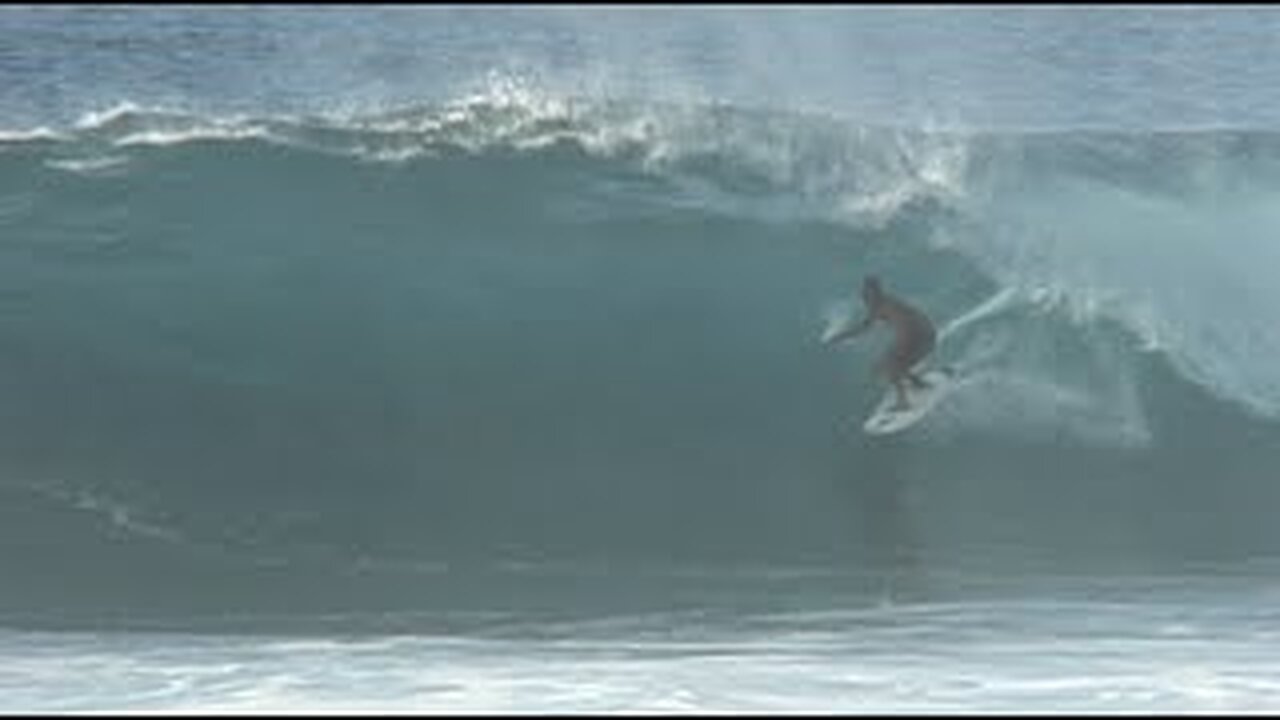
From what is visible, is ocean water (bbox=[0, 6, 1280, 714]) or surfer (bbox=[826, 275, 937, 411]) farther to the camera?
surfer (bbox=[826, 275, 937, 411])

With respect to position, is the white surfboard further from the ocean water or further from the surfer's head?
the surfer's head

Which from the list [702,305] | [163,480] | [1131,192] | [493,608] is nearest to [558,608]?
[493,608]

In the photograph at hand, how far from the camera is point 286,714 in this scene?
10.5 metres

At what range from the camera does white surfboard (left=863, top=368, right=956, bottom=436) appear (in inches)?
656

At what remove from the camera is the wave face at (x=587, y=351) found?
50.2ft

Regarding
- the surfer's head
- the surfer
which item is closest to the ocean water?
the surfer

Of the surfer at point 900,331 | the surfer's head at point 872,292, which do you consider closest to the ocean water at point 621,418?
the surfer at point 900,331

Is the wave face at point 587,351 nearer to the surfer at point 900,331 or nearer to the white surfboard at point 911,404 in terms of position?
the white surfboard at point 911,404

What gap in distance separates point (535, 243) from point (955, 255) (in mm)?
2469

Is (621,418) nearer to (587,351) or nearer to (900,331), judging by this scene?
(587,351)

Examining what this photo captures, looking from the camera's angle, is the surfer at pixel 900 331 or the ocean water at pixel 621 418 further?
the surfer at pixel 900 331

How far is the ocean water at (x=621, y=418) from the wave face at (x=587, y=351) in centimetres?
3

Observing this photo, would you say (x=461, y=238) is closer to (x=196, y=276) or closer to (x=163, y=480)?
(x=196, y=276)

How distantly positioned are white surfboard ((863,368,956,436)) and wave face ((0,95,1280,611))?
0.08 meters
